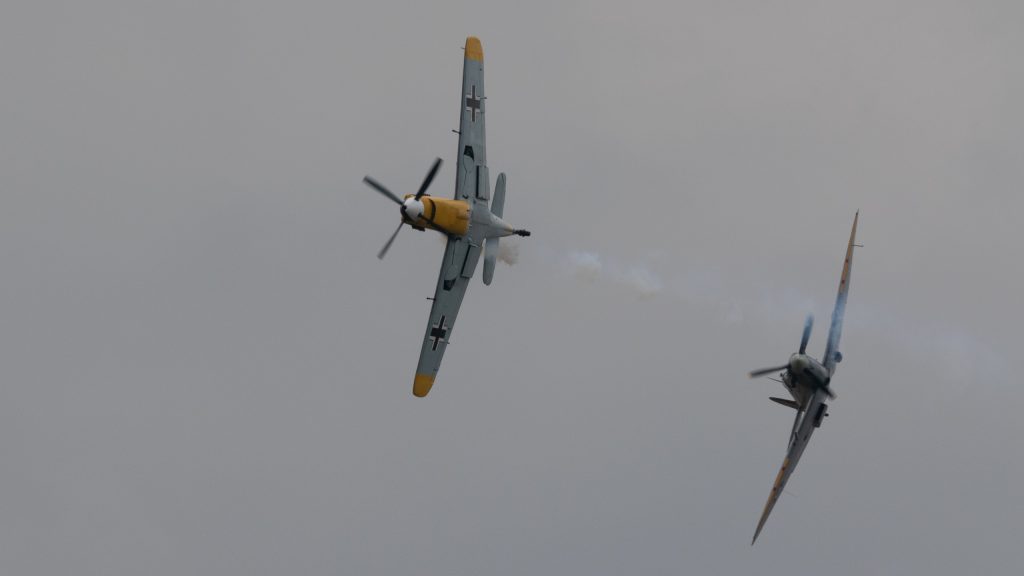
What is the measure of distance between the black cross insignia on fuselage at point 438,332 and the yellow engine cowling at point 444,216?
3958 mm

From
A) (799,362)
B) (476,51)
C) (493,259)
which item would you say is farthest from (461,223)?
(799,362)

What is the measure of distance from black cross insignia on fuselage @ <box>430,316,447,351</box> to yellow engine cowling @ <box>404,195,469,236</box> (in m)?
3.96

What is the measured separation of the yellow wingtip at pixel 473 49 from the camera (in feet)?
229

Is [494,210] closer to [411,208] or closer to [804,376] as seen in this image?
[411,208]

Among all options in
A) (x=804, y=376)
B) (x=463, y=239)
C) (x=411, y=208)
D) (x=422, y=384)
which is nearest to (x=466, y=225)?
(x=463, y=239)

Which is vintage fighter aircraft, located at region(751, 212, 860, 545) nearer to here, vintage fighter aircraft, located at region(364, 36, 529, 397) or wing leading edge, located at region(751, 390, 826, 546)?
wing leading edge, located at region(751, 390, 826, 546)

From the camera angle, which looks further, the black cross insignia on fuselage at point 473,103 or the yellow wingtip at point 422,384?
the yellow wingtip at point 422,384

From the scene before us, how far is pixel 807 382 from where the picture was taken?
66188 mm

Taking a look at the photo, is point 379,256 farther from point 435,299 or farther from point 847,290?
point 847,290

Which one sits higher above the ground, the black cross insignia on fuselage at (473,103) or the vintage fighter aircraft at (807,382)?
the black cross insignia on fuselage at (473,103)

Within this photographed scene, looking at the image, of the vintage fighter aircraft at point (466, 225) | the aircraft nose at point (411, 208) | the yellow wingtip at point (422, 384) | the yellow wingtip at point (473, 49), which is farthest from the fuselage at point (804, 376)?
the yellow wingtip at point (473, 49)

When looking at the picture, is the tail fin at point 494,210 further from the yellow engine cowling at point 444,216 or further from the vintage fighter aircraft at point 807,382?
the vintage fighter aircraft at point 807,382

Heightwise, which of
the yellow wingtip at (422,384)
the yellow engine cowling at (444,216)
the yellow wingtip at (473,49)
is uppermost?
the yellow wingtip at (473,49)

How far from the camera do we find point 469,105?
227 ft
